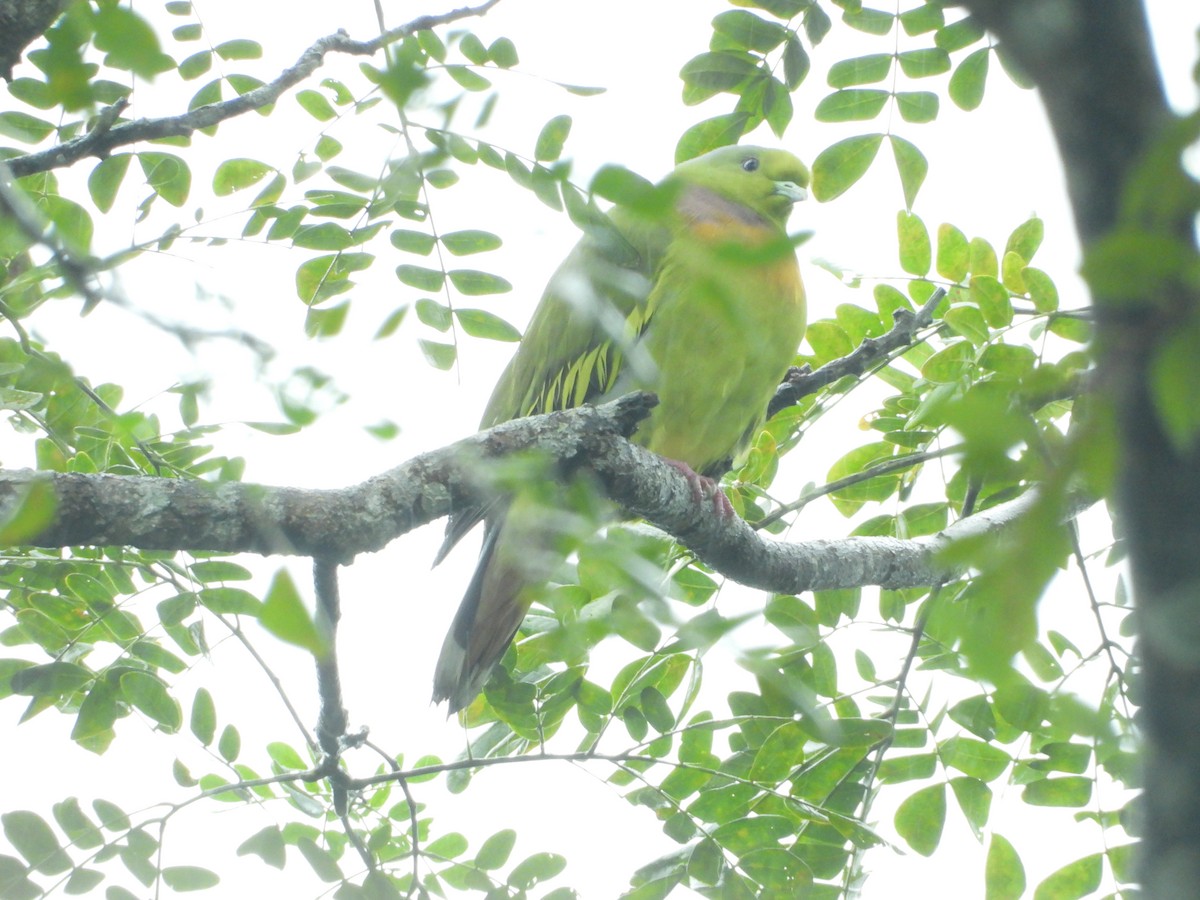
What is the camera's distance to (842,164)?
2383 millimetres

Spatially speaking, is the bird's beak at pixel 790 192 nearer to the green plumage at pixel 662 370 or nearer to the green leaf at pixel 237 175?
the green plumage at pixel 662 370

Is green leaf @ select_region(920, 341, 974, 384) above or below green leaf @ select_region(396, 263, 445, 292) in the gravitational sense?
below

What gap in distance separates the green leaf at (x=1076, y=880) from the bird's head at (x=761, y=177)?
6.76ft

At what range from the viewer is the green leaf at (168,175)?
219 cm

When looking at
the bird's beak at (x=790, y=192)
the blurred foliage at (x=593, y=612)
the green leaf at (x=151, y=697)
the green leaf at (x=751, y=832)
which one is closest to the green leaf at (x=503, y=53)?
the blurred foliage at (x=593, y=612)

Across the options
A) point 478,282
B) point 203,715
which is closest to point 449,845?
point 203,715

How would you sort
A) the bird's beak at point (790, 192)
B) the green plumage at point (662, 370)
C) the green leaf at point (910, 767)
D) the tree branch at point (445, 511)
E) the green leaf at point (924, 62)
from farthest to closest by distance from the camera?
the bird's beak at point (790, 192), the green plumage at point (662, 370), the green leaf at point (924, 62), the green leaf at point (910, 767), the tree branch at point (445, 511)

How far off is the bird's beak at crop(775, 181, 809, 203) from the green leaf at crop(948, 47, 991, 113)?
107cm

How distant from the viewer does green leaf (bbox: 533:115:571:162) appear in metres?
1.99

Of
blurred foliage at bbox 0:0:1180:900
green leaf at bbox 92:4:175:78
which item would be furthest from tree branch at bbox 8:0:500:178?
green leaf at bbox 92:4:175:78

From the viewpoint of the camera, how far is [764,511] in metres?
2.80

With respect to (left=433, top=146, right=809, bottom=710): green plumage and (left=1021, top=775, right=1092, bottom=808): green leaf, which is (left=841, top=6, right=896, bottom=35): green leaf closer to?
(left=433, top=146, right=809, bottom=710): green plumage

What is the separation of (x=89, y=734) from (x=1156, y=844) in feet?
6.65

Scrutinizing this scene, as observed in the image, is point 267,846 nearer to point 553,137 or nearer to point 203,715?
point 203,715
